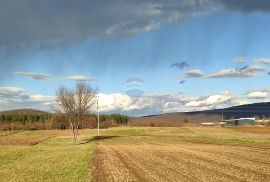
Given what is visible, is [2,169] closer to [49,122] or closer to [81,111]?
[81,111]

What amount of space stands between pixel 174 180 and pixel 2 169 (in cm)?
1281

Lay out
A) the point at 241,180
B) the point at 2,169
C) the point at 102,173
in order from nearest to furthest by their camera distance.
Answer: the point at 241,180 < the point at 102,173 < the point at 2,169

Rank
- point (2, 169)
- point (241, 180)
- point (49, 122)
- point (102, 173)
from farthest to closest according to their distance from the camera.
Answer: point (49, 122), point (2, 169), point (102, 173), point (241, 180)

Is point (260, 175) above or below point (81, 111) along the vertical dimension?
below

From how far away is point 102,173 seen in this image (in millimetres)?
25062

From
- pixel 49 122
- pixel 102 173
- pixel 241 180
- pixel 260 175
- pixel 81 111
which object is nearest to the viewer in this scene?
pixel 241 180

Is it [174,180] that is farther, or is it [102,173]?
[102,173]

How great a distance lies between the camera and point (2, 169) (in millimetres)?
28891

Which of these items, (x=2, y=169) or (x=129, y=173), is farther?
(x=2, y=169)

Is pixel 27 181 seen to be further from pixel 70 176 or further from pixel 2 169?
pixel 2 169

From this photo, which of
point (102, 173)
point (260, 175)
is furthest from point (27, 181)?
point (260, 175)

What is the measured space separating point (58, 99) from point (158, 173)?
60357mm

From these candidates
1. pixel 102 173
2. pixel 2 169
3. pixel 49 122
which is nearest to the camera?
pixel 102 173

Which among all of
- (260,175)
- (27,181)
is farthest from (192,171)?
(27,181)
